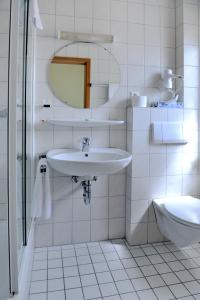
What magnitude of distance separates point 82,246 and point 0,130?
127cm

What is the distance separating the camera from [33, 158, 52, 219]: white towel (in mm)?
1715

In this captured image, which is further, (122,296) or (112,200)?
(112,200)

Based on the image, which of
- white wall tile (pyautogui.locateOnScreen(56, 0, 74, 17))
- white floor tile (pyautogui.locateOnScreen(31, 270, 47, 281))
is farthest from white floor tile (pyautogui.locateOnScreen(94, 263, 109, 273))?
white wall tile (pyautogui.locateOnScreen(56, 0, 74, 17))

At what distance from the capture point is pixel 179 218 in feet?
5.01

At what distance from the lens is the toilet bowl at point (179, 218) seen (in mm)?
1477

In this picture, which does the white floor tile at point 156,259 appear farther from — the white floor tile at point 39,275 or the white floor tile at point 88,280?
the white floor tile at point 39,275

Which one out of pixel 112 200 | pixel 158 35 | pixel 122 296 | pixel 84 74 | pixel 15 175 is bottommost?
pixel 122 296

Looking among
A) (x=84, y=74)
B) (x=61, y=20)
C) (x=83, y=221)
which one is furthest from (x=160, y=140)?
(x=61, y=20)

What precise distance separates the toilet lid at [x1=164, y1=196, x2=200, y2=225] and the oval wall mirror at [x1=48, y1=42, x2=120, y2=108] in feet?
3.26

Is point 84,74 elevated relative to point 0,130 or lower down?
elevated

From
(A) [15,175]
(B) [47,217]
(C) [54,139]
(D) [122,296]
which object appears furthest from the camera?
(C) [54,139]

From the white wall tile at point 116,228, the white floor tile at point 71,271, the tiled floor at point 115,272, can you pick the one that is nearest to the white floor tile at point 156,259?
the tiled floor at point 115,272

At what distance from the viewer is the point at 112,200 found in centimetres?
200

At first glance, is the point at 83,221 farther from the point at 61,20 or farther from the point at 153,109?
the point at 61,20
